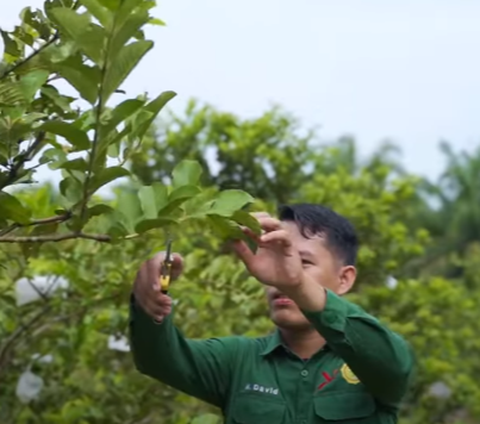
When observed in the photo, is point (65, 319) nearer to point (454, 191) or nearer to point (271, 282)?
point (271, 282)

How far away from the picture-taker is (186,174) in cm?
211

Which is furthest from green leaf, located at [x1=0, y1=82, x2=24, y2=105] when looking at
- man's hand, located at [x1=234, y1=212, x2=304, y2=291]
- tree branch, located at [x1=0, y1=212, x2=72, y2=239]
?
man's hand, located at [x1=234, y1=212, x2=304, y2=291]

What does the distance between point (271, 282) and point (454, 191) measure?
18.0 meters

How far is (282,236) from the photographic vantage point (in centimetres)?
230

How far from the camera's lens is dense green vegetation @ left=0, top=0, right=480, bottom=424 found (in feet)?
6.10

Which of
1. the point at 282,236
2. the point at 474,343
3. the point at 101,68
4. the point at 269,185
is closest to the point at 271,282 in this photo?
the point at 282,236

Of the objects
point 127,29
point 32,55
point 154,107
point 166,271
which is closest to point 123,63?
point 127,29

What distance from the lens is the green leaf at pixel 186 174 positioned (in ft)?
6.86

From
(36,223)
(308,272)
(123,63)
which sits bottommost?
(308,272)

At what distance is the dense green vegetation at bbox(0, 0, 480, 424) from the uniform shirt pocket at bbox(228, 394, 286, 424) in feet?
1.08

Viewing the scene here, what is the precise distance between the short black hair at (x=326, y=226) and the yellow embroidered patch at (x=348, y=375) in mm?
313

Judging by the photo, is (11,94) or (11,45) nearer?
(11,94)

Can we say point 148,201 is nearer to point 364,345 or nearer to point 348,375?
point 364,345

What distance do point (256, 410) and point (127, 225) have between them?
2.72ft
